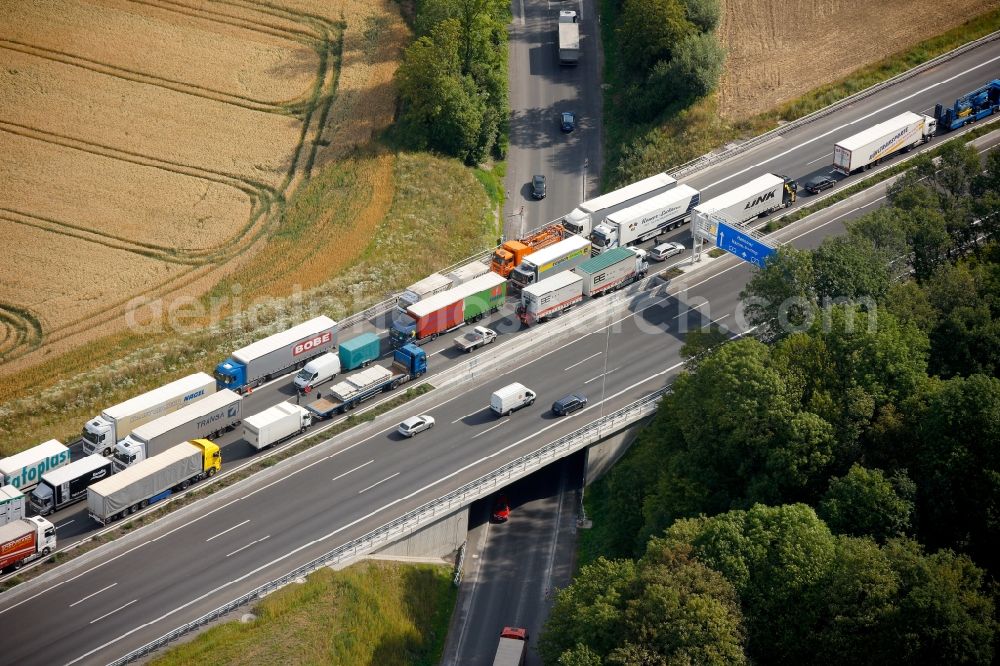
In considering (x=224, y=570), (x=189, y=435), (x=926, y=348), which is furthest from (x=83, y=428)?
(x=926, y=348)

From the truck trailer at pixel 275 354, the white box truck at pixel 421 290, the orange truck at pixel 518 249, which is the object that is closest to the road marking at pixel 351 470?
the truck trailer at pixel 275 354

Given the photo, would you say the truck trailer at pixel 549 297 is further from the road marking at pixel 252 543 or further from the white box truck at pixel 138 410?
the road marking at pixel 252 543

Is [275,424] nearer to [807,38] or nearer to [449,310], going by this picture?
[449,310]

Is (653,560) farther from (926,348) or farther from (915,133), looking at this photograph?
(915,133)

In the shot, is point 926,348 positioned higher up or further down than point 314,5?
further down

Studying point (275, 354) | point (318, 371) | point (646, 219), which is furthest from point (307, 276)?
point (646, 219)

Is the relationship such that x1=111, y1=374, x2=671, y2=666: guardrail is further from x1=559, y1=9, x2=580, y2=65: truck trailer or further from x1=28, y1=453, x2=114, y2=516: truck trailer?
x1=559, y1=9, x2=580, y2=65: truck trailer
